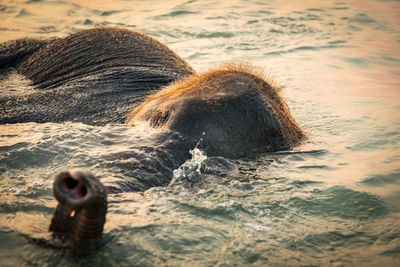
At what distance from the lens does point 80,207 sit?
6.90 feet

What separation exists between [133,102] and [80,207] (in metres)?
3.03

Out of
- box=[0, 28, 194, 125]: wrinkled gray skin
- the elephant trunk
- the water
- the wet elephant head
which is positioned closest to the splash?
the water

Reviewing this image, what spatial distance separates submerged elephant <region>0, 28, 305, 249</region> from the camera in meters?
2.41

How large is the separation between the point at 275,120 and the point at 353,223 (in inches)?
47.4

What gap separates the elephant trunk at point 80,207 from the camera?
2098 millimetres

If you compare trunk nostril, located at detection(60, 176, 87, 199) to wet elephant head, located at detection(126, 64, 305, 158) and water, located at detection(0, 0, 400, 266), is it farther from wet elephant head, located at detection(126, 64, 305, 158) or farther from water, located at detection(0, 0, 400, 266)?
wet elephant head, located at detection(126, 64, 305, 158)

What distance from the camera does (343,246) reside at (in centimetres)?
306

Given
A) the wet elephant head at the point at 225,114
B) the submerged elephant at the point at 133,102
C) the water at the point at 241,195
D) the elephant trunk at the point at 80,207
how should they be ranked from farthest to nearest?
the wet elephant head at the point at 225,114
the water at the point at 241,195
the submerged elephant at the point at 133,102
the elephant trunk at the point at 80,207

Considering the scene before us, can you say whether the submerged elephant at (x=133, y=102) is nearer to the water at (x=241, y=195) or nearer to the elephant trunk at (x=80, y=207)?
the elephant trunk at (x=80, y=207)

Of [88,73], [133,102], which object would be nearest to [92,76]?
[88,73]

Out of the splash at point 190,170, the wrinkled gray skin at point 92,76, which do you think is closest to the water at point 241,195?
the splash at point 190,170

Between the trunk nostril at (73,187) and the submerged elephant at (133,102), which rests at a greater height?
the trunk nostril at (73,187)

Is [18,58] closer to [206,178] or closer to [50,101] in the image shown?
[50,101]

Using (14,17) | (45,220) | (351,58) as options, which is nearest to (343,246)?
(45,220)
